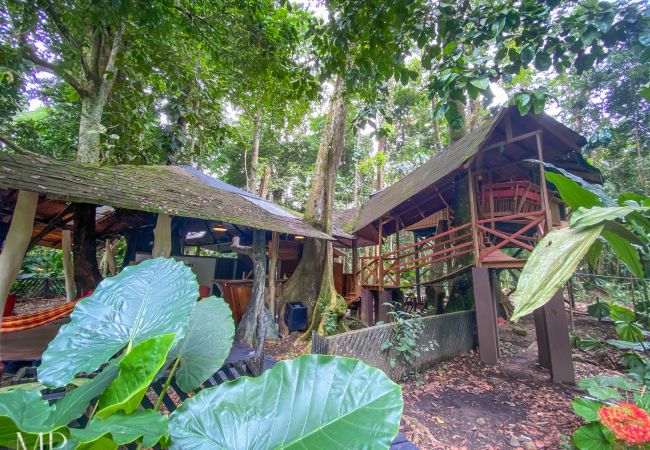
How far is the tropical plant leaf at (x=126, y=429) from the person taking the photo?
0.48 m

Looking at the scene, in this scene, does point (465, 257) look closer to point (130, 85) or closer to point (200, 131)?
point (200, 131)

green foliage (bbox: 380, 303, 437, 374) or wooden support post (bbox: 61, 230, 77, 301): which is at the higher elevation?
wooden support post (bbox: 61, 230, 77, 301)

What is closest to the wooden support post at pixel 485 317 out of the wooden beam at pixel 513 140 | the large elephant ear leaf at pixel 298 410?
the wooden beam at pixel 513 140

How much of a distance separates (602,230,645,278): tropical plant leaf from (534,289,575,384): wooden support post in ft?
14.9

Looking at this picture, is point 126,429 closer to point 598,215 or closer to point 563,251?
point 563,251

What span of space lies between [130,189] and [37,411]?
3.90 metres

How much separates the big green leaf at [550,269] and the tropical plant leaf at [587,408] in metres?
2.62

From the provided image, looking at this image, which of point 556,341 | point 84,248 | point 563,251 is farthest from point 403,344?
point 84,248

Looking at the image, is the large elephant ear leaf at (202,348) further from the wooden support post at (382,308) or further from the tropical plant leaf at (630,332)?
the wooden support post at (382,308)

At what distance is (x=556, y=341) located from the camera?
489cm

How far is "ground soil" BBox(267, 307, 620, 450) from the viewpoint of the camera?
3.24m

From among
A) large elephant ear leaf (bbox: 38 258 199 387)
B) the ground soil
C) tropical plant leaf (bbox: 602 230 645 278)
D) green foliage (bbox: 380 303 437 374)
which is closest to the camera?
large elephant ear leaf (bbox: 38 258 199 387)

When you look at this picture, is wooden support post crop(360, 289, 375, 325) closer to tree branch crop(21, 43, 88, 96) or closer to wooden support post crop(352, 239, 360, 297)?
wooden support post crop(352, 239, 360, 297)

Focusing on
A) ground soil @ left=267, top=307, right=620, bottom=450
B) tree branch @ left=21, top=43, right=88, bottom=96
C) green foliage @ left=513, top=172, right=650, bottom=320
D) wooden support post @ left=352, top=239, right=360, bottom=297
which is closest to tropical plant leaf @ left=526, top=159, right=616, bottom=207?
green foliage @ left=513, top=172, right=650, bottom=320
